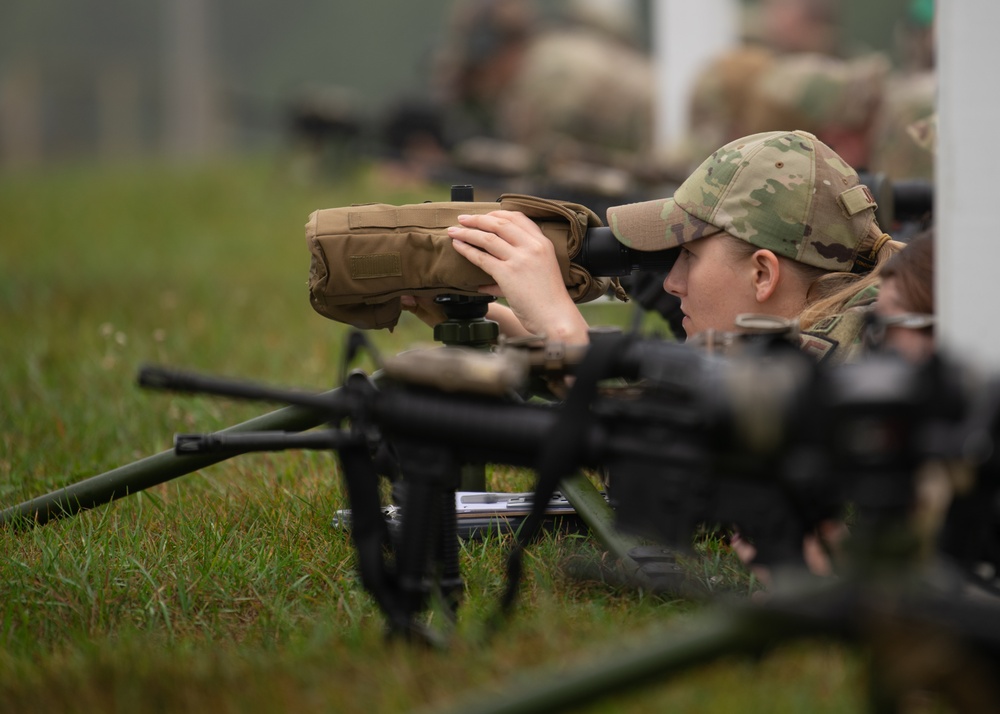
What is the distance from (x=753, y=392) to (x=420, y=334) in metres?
4.61

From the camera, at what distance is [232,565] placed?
2979 millimetres

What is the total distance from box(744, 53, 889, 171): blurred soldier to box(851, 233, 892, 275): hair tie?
4147mm

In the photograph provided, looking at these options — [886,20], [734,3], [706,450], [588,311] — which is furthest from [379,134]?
[706,450]

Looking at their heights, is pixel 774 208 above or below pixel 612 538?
above

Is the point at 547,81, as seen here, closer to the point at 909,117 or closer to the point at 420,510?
the point at 909,117

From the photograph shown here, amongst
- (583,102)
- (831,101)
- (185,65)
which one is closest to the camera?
(831,101)

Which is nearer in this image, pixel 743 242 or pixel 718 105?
pixel 743 242

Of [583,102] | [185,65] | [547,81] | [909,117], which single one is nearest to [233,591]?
[909,117]

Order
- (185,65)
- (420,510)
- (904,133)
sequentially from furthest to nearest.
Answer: (185,65)
(904,133)
(420,510)

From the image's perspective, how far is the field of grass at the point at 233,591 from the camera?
211cm

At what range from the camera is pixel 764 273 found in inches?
112

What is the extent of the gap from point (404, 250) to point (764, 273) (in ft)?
2.63

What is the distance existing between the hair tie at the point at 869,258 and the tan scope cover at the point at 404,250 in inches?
24.8

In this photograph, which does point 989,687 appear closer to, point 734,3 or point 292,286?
point 292,286
